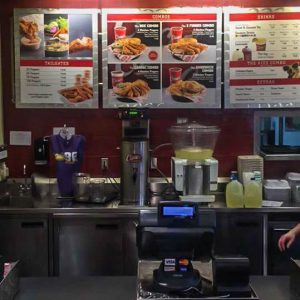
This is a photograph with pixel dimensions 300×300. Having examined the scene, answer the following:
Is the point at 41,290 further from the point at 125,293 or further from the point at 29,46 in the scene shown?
the point at 29,46

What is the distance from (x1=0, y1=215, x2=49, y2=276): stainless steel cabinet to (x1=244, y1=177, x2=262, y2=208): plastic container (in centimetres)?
152

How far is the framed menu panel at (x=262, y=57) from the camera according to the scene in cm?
435

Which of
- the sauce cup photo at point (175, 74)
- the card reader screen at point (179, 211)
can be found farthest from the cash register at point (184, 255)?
the sauce cup photo at point (175, 74)

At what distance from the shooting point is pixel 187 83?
4.40 metres

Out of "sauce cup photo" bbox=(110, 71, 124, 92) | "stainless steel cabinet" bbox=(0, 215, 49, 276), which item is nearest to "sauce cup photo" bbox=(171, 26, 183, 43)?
"sauce cup photo" bbox=(110, 71, 124, 92)

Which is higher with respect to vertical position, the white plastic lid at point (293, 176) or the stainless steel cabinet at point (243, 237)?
the white plastic lid at point (293, 176)

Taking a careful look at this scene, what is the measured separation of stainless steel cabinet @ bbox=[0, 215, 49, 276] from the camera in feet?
12.7

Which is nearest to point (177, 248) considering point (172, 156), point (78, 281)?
point (78, 281)

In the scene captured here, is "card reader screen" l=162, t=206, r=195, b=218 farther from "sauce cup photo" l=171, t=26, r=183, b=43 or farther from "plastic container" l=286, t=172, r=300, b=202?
"sauce cup photo" l=171, t=26, r=183, b=43

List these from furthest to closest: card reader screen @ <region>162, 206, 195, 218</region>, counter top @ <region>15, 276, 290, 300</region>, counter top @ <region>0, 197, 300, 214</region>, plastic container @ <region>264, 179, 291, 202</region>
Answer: plastic container @ <region>264, 179, 291, 202</region>, counter top @ <region>0, 197, 300, 214</region>, counter top @ <region>15, 276, 290, 300</region>, card reader screen @ <region>162, 206, 195, 218</region>

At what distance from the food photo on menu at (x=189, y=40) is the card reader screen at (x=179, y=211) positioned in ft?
8.93

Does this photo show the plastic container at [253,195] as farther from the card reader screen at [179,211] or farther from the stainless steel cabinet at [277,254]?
the card reader screen at [179,211]

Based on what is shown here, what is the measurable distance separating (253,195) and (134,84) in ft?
4.46

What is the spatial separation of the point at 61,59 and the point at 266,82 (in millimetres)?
1738
